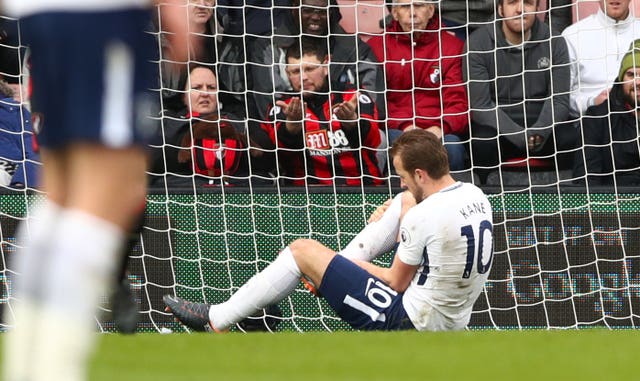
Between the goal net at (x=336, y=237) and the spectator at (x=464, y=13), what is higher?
the spectator at (x=464, y=13)

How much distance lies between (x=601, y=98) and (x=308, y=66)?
2.08 m

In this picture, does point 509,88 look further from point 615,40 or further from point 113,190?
point 113,190

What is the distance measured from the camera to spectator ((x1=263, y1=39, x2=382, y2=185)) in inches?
337

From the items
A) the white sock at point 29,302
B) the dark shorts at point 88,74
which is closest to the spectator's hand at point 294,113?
the dark shorts at point 88,74

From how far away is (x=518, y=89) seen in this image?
8.78 metres

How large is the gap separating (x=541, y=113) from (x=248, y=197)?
2.14 metres

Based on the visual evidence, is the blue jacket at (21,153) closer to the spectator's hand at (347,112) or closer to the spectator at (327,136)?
the spectator at (327,136)

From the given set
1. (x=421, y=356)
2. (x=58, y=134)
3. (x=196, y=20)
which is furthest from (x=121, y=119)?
(x=196, y=20)

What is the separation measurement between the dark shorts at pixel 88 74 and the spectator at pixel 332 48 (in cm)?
598

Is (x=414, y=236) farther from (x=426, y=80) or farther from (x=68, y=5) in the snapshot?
(x=68, y=5)

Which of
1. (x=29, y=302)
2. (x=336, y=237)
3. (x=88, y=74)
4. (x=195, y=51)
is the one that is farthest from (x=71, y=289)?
(x=195, y=51)

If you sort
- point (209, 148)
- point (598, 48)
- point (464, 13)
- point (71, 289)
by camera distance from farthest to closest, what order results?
point (464, 13) < point (598, 48) < point (209, 148) < point (71, 289)

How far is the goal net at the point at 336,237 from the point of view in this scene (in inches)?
317

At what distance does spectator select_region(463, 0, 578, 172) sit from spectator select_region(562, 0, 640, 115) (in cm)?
9
